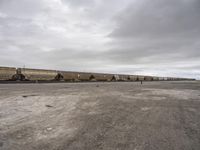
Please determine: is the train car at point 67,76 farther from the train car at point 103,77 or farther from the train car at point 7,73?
the train car at point 7,73

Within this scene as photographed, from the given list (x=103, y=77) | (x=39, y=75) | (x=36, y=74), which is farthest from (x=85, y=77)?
(x=36, y=74)

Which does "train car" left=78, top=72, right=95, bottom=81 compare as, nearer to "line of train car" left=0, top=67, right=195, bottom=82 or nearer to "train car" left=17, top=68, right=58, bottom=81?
"line of train car" left=0, top=67, right=195, bottom=82

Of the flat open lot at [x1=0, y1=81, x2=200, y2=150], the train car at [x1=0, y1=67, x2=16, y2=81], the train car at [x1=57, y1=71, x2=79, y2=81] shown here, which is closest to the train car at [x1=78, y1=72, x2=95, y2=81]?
the train car at [x1=57, y1=71, x2=79, y2=81]

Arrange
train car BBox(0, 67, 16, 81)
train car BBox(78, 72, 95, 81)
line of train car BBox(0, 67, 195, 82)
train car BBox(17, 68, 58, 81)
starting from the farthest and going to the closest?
train car BBox(78, 72, 95, 81) → train car BBox(17, 68, 58, 81) → line of train car BBox(0, 67, 195, 82) → train car BBox(0, 67, 16, 81)

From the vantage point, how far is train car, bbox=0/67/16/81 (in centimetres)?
1848

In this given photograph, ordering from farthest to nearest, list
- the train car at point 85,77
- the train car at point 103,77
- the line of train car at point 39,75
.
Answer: the train car at point 103,77 → the train car at point 85,77 → the line of train car at point 39,75

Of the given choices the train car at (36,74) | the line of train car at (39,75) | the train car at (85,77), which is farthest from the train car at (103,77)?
the train car at (36,74)

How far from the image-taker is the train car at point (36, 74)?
21094mm

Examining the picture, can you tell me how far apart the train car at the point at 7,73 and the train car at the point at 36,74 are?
0.87 metres

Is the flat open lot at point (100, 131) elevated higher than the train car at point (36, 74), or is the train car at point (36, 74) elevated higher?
the train car at point (36, 74)

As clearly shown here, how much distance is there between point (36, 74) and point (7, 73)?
14.5 feet

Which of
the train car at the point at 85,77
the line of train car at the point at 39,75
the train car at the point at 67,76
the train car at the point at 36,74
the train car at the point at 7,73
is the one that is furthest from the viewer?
the train car at the point at 85,77

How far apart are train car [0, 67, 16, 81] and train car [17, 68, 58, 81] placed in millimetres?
870

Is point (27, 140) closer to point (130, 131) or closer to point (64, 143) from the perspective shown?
point (64, 143)
